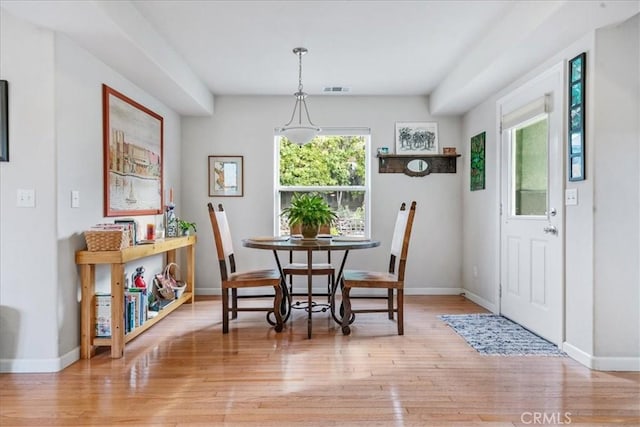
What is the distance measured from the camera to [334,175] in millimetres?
5285

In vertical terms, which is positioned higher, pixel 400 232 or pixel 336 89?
pixel 336 89

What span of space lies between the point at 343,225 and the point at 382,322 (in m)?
1.65

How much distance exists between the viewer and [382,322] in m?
3.88

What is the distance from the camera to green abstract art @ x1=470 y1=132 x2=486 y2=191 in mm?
4590

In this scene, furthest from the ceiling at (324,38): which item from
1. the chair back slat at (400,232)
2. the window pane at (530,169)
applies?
the chair back slat at (400,232)

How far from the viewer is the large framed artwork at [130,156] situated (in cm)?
337

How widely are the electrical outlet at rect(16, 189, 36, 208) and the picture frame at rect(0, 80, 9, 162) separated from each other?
0.73 ft

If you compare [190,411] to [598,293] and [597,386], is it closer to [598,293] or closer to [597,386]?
[597,386]

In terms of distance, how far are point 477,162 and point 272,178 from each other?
2345 mm

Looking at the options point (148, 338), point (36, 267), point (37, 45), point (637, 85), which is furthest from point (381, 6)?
point (148, 338)

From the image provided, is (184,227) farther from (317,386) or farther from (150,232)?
(317,386)

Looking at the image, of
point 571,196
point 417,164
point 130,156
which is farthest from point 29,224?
point 417,164

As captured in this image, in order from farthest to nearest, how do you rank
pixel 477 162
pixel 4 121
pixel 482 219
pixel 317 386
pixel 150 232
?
1. pixel 477 162
2. pixel 482 219
3. pixel 150 232
4. pixel 4 121
5. pixel 317 386

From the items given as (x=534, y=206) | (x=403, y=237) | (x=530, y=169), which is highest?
(x=530, y=169)
